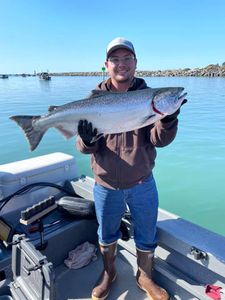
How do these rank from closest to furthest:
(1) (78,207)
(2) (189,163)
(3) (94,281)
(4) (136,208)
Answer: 1. (4) (136,208)
2. (3) (94,281)
3. (1) (78,207)
4. (2) (189,163)

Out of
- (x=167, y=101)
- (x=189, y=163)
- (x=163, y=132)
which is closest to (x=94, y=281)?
(x=163, y=132)

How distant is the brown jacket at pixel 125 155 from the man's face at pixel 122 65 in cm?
39

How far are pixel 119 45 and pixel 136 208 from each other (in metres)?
1.17

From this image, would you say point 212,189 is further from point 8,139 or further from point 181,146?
point 8,139

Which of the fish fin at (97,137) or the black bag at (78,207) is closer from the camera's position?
the fish fin at (97,137)

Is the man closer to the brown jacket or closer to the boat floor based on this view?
the brown jacket

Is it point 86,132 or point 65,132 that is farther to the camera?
point 65,132

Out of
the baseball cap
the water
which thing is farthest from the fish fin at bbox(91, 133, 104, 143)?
the water

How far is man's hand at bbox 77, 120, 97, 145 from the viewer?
2.04m

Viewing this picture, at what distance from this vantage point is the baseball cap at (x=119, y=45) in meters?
2.06

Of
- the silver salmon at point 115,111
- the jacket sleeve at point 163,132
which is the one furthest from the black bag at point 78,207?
the jacket sleeve at point 163,132

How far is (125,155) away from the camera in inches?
81.4

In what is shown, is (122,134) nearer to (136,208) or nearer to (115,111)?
(115,111)

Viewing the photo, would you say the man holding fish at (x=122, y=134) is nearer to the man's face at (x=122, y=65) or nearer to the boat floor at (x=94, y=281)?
the man's face at (x=122, y=65)
